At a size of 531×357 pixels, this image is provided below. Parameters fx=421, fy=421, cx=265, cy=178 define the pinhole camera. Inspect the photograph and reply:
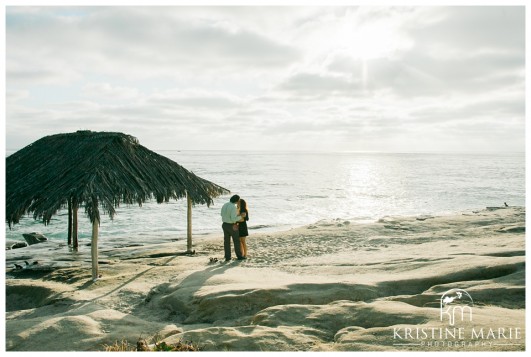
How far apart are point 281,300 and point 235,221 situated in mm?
3776

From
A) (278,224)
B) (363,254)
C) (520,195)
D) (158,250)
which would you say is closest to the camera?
(363,254)

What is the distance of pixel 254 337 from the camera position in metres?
5.07

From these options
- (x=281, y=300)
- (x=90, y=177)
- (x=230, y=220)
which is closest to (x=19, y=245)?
(x=90, y=177)

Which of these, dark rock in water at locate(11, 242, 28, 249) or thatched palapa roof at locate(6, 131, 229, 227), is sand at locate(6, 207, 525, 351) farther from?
dark rock in water at locate(11, 242, 28, 249)

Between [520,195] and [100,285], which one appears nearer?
[100,285]

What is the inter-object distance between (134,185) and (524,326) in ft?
25.3

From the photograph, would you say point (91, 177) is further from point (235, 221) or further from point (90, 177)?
point (235, 221)

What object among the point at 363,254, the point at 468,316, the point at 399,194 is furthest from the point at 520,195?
the point at 468,316

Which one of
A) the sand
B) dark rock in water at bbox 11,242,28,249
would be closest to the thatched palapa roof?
the sand

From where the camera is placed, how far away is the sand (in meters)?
4.98

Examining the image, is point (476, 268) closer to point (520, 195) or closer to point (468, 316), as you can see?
point (468, 316)

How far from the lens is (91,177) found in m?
8.82

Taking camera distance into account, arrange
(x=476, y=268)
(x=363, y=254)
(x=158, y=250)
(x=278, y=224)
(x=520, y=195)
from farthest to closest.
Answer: (x=520, y=195)
(x=278, y=224)
(x=158, y=250)
(x=363, y=254)
(x=476, y=268)

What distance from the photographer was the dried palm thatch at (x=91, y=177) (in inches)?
339
